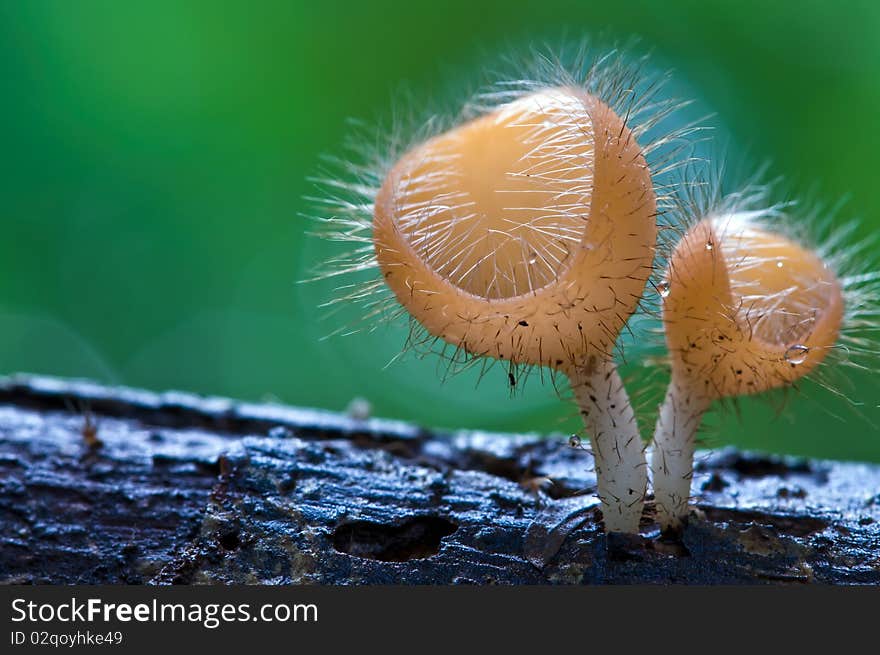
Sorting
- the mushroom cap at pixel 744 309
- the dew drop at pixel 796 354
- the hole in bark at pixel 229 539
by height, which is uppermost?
the mushroom cap at pixel 744 309

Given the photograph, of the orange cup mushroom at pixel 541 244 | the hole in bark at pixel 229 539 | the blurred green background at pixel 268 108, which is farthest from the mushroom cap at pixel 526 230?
the blurred green background at pixel 268 108

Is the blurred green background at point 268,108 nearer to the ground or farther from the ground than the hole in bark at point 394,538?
farther from the ground

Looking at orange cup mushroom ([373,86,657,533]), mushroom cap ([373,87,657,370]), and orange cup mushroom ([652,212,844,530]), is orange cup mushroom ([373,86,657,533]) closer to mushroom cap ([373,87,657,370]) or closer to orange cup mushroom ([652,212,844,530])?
mushroom cap ([373,87,657,370])

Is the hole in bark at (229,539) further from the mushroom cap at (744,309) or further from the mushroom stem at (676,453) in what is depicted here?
the mushroom cap at (744,309)

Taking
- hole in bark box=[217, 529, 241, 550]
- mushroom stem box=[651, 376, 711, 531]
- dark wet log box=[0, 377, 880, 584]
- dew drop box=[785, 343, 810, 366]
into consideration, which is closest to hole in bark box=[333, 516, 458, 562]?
dark wet log box=[0, 377, 880, 584]

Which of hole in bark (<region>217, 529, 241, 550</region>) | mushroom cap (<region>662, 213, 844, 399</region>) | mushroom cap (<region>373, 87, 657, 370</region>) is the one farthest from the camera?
hole in bark (<region>217, 529, 241, 550</region>)

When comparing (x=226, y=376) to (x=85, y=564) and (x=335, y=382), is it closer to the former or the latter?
(x=335, y=382)

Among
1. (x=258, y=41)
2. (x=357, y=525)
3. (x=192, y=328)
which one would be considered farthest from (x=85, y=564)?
(x=192, y=328)
